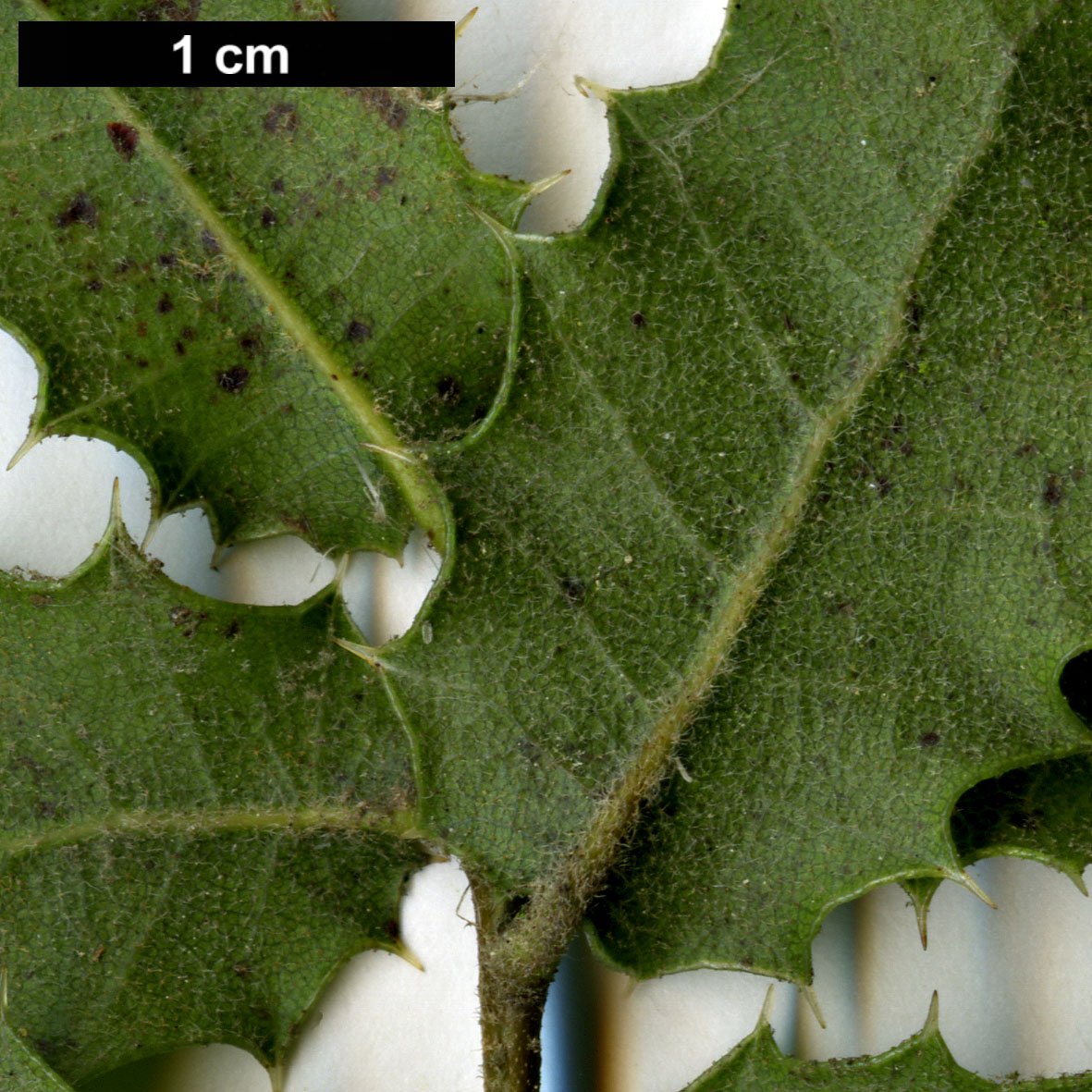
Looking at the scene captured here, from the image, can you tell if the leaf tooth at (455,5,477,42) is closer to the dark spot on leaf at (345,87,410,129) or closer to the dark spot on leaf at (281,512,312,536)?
the dark spot on leaf at (345,87,410,129)

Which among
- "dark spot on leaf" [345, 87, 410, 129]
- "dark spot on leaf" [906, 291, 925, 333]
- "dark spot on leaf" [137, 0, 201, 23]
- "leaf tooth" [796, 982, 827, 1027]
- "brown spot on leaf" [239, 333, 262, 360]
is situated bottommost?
"leaf tooth" [796, 982, 827, 1027]

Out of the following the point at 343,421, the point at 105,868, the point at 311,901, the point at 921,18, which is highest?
the point at 921,18

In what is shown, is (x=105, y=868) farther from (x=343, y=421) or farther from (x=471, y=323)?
(x=471, y=323)

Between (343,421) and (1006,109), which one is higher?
(1006,109)

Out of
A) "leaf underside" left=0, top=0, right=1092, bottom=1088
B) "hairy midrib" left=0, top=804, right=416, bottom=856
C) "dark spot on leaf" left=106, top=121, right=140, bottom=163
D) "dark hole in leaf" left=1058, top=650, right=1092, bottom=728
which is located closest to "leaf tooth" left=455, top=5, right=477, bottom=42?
"leaf underside" left=0, top=0, right=1092, bottom=1088

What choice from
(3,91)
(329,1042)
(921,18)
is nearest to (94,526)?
(3,91)

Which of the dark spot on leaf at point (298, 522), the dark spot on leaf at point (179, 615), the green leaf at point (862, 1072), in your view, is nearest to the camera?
the green leaf at point (862, 1072)

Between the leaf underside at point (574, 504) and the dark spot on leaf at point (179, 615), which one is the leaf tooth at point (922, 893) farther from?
the dark spot on leaf at point (179, 615)

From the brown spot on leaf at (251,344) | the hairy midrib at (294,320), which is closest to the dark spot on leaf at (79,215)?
the hairy midrib at (294,320)
